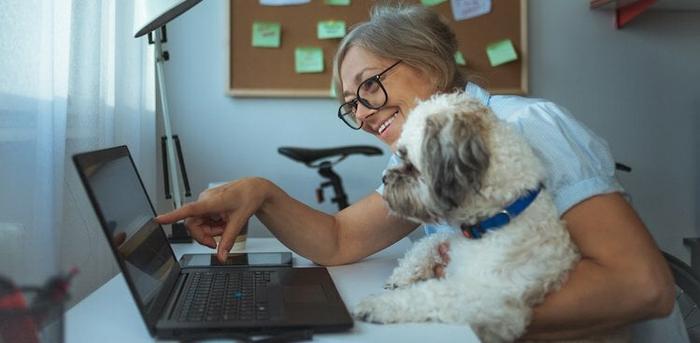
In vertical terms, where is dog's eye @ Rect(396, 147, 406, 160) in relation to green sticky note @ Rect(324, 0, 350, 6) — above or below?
below

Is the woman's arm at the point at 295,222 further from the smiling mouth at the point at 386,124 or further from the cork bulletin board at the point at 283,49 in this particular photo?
the cork bulletin board at the point at 283,49

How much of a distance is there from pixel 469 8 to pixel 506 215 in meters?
1.68

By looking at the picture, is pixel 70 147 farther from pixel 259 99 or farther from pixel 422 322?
pixel 259 99

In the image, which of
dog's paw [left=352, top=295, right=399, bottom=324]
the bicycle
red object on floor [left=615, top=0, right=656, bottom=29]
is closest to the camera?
dog's paw [left=352, top=295, right=399, bottom=324]

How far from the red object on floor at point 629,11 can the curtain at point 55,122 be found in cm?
193

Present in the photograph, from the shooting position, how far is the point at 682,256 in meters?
2.52

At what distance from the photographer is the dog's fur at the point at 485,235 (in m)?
0.84

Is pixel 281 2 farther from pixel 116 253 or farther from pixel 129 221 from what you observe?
pixel 116 253

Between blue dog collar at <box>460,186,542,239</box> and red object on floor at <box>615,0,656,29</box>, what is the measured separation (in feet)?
5.74

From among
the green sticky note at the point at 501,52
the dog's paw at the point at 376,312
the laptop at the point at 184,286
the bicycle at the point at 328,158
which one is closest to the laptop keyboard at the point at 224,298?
the laptop at the point at 184,286

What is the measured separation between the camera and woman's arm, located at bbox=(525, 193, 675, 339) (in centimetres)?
89

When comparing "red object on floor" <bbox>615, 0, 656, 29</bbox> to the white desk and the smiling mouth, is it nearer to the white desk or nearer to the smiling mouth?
the smiling mouth

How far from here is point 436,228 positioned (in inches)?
52.2

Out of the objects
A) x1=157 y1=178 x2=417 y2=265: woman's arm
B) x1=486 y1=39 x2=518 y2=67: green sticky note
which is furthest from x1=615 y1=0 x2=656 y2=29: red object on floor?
x1=157 y1=178 x2=417 y2=265: woman's arm
